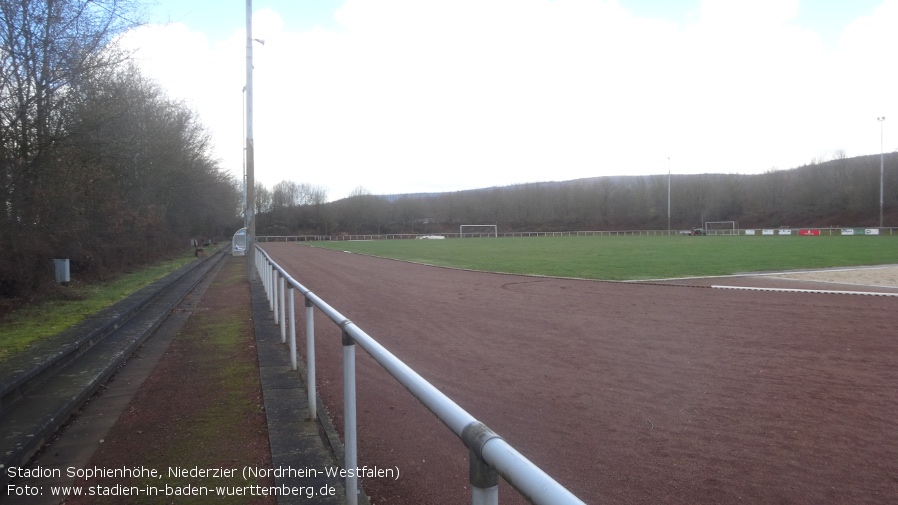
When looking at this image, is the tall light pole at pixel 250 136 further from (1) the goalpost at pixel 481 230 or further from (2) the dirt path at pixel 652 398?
(1) the goalpost at pixel 481 230

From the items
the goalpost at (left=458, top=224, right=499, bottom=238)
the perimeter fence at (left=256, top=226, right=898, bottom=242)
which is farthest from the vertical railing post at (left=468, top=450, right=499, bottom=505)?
the goalpost at (left=458, top=224, right=499, bottom=238)

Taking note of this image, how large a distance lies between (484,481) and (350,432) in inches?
63.8

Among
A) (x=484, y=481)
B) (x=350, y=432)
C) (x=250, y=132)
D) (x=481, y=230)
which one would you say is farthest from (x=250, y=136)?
(x=481, y=230)

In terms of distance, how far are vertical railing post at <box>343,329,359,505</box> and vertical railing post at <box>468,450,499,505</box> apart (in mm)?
1567

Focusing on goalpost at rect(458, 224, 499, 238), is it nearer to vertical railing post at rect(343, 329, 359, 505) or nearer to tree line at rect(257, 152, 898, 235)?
tree line at rect(257, 152, 898, 235)

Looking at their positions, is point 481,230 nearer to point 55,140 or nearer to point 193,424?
point 55,140

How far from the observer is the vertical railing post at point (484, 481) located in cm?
153

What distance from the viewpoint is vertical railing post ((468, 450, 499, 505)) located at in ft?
5.01

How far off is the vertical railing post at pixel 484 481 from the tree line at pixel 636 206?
93795 mm

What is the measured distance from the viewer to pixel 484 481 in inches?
60.2

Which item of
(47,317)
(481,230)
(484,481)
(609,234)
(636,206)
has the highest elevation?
(636,206)

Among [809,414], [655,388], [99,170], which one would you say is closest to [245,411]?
[655,388]

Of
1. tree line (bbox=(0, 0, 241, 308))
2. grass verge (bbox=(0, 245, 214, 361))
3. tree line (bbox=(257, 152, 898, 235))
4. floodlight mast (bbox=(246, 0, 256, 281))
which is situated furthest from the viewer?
tree line (bbox=(257, 152, 898, 235))

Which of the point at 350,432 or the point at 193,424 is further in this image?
the point at 193,424
